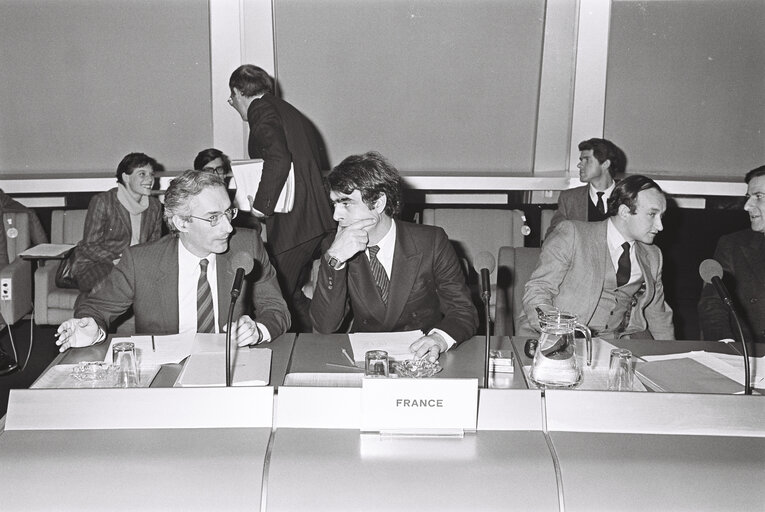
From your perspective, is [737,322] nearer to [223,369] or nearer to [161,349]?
[223,369]

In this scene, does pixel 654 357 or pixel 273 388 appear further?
pixel 654 357

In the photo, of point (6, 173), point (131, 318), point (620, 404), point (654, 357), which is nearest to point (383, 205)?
point (654, 357)

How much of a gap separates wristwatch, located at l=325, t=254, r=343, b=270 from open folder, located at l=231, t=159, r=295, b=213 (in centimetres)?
149

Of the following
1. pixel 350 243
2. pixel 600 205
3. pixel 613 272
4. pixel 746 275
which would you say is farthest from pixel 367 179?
pixel 600 205

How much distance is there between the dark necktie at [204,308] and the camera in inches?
103

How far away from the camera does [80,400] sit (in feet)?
5.81

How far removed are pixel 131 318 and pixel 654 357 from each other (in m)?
2.76

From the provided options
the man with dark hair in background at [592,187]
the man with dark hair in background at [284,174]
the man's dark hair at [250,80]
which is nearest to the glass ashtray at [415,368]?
the man with dark hair in background at [284,174]

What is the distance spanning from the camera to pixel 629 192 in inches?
114

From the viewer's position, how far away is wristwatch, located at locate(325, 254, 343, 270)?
2.65m

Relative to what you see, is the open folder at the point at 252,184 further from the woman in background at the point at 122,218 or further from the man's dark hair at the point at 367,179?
the man's dark hair at the point at 367,179

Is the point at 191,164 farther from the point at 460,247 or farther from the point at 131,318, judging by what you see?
the point at 460,247

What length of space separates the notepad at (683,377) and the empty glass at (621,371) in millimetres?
54

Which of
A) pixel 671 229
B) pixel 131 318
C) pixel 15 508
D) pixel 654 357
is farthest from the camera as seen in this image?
pixel 671 229
